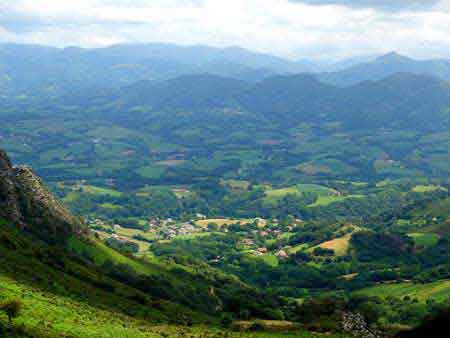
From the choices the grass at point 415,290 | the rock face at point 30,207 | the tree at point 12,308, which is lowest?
the grass at point 415,290

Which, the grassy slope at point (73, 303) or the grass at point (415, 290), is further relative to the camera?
the grass at point (415, 290)

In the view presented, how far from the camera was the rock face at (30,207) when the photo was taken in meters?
124

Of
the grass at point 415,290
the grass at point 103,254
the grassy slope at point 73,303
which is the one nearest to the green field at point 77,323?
the grassy slope at point 73,303

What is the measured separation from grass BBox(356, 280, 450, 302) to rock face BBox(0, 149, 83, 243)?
92240 millimetres

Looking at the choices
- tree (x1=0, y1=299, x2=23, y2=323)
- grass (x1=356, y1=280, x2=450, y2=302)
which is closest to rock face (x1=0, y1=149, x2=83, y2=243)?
tree (x1=0, y1=299, x2=23, y2=323)

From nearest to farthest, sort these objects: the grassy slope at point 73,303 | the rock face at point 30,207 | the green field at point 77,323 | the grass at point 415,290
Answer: the green field at point 77,323
the grassy slope at point 73,303
the rock face at point 30,207
the grass at point 415,290

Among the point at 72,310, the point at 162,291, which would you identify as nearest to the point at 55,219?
the point at 162,291

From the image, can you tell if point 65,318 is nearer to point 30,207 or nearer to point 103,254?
point 30,207

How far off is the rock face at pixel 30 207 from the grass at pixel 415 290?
303 ft

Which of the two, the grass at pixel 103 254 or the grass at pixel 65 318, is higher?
the grass at pixel 65 318

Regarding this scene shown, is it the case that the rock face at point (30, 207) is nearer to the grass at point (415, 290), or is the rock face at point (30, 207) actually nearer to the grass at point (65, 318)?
the grass at point (65, 318)

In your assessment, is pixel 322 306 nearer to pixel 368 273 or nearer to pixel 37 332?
pixel 37 332

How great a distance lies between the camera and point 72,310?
241 feet

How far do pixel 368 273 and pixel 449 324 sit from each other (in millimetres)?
146845
